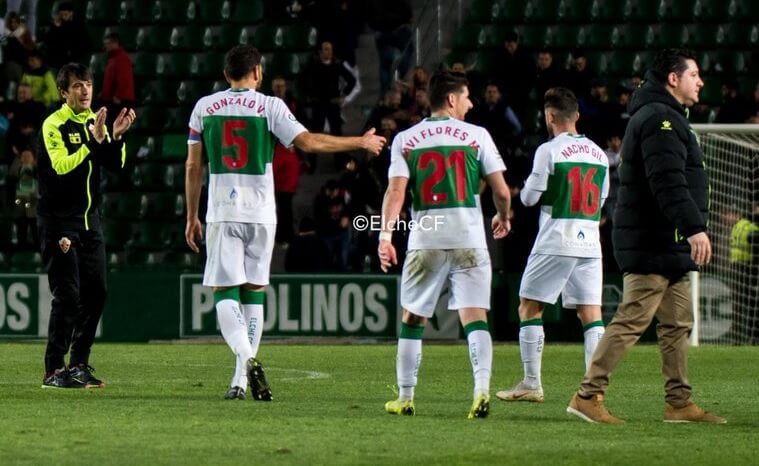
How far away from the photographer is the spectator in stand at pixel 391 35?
880 inches

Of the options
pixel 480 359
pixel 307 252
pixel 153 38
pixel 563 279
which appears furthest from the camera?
pixel 153 38

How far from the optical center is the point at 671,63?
9250mm

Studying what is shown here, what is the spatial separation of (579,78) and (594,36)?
2676mm

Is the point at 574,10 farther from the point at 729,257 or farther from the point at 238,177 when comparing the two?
the point at 238,177

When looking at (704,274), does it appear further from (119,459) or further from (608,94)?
(119,459)

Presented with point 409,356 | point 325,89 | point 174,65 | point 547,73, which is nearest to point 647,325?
point 409,356

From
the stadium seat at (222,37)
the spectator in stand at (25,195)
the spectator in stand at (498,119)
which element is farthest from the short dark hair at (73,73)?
the stadium seat at (222,37)

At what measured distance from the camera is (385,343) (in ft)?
62.8

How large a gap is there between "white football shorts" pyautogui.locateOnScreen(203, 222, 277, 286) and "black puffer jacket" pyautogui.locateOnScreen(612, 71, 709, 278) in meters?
2.36

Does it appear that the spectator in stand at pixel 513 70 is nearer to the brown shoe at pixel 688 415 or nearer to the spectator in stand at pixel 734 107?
the spectator in stand at pixel 734 107

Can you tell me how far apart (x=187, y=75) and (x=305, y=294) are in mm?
5850

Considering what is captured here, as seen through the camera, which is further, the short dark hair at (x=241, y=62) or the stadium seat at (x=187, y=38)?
the stadium seat at (x=187, y=38)

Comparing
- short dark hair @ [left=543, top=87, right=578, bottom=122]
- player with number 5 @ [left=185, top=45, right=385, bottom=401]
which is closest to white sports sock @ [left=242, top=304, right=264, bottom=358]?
player with number 5 @ [left=185, top=45, right=385, bottom=401]

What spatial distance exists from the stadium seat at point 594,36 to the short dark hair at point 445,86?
14.4 meters
